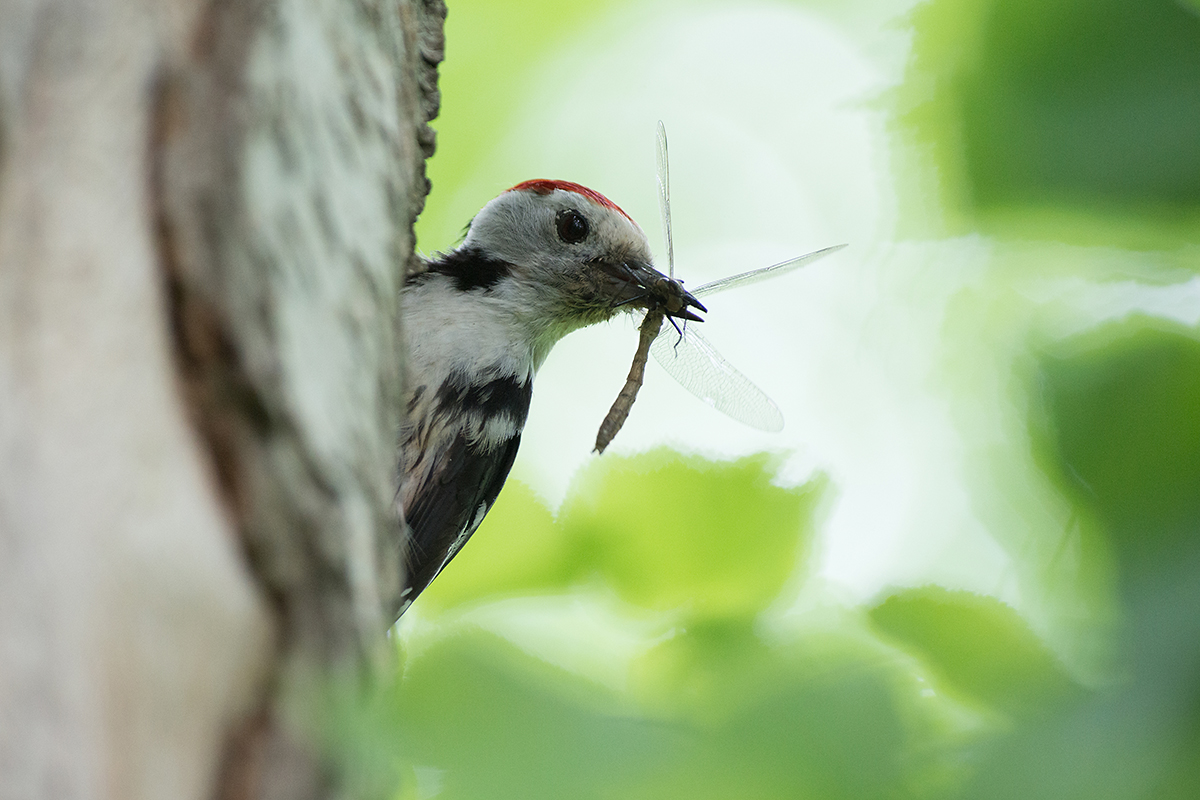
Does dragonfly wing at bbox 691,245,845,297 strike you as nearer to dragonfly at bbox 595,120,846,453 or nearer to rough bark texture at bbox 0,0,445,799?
dragonfly at bbox 595,120,846,453

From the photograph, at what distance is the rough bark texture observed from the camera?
46 centimetres

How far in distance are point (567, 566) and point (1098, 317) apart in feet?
1.69

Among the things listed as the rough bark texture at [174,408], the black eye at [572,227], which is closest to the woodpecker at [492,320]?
the black eye at [572,227]

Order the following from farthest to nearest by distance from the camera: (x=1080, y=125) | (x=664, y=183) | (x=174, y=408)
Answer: (x=664, y=183)
(x=1080, y=125)
(x=174, y=408)

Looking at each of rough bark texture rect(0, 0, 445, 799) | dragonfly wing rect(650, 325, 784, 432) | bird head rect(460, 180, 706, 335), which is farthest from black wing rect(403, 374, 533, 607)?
rough bark texture rect(0, 0, 445, 799)

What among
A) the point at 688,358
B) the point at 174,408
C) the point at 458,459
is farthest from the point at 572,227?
the point at 174,408

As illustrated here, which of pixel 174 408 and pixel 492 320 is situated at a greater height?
pixel 492 320

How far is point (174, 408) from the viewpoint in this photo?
0.55 meters

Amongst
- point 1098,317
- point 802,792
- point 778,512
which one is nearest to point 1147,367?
point 1098,317

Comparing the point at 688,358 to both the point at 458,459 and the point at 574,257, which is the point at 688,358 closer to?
the point at 574,257

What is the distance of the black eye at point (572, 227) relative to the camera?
81.9 inches

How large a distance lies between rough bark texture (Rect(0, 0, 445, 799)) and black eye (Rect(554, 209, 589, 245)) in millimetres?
1374

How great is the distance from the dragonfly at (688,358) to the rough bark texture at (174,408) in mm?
1024

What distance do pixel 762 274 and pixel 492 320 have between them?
55 centimetres
